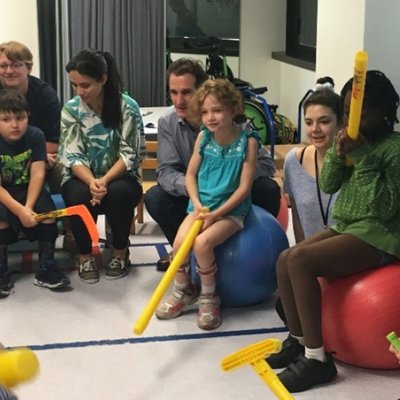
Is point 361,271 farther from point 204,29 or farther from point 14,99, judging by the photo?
point 204,29

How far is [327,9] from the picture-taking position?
3.80 m

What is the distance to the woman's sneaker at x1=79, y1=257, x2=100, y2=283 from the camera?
309 centimetres

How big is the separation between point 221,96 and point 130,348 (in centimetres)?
100

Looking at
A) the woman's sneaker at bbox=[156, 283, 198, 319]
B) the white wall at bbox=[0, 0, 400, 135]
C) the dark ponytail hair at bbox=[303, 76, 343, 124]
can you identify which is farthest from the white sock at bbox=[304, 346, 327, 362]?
the white wall at bbox=[0, 0, 400, 135]

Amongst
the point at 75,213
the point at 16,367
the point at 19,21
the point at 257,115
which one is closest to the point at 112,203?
the point at 75,213

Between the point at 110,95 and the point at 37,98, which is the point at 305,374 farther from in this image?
the point at 37,98

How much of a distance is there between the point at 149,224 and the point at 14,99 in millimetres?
1320

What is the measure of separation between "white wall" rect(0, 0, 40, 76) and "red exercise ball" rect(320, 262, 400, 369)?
3732 millimetres

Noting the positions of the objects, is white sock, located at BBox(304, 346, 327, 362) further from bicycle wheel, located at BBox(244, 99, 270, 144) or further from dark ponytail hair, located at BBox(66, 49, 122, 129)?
bicycle wheel, located at BBox(244, 99, 270, 144)

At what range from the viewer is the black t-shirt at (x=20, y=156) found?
117 inches

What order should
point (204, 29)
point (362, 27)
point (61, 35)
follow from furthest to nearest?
point (204, 29) → point (61, 35) → point (362, 27)

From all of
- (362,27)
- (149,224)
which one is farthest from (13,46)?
(362,27)

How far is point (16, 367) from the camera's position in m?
0.96

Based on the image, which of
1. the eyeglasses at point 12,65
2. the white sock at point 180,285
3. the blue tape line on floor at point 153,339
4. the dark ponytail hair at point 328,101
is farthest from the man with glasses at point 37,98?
the dark ponytail hair at point 328,101
